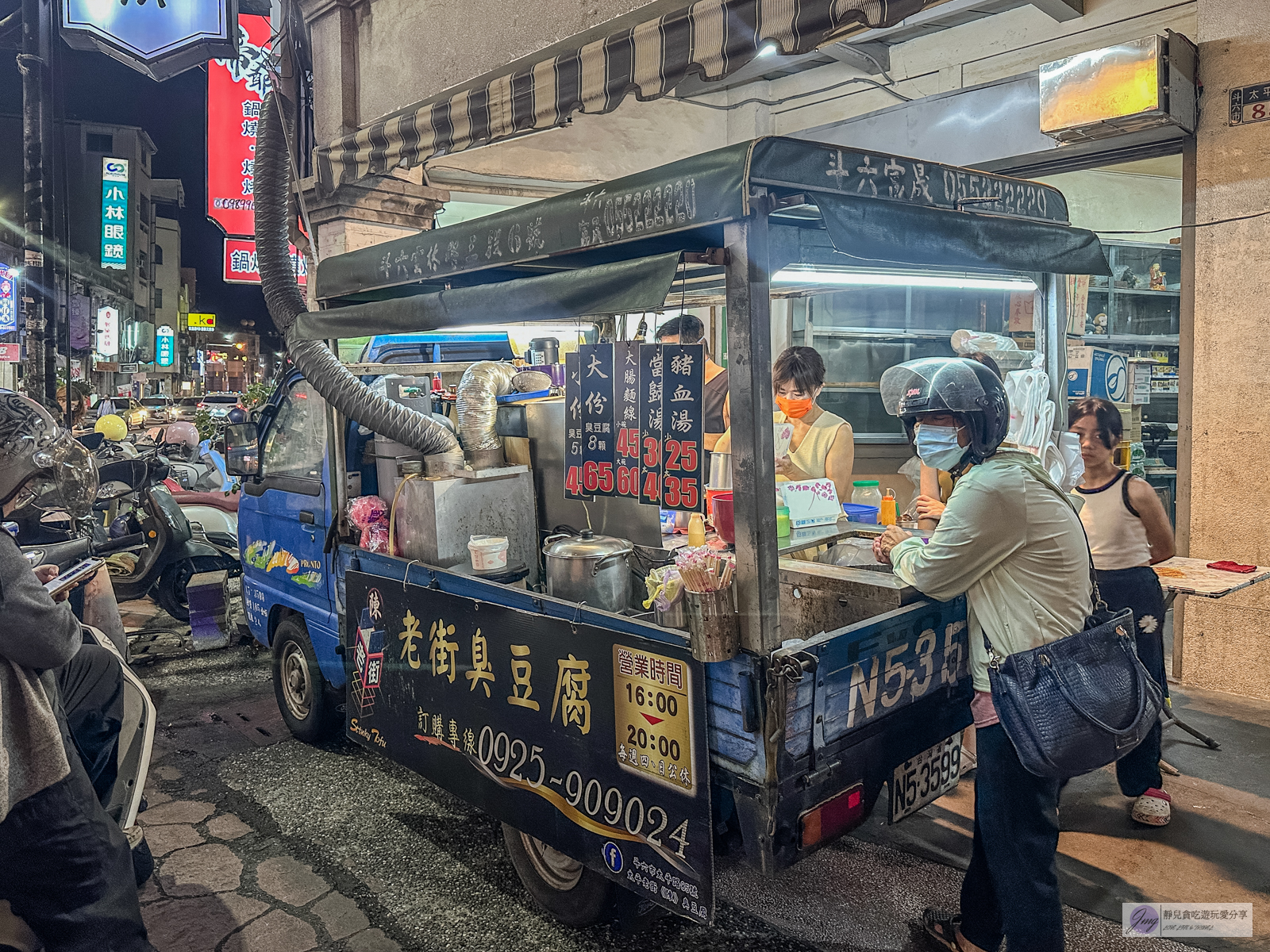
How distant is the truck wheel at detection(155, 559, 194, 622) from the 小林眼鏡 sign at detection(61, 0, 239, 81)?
4.40 m

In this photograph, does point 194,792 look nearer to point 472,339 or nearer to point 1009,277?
point 472,339

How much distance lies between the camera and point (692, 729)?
2.71 metres

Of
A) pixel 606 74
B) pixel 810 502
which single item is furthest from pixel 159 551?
pixel 810 502

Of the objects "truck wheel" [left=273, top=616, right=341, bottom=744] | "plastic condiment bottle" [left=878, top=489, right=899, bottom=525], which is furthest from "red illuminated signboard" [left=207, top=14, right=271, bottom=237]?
"plastic condiment bottle" [left=878, top=489, right=899, bottom=525]

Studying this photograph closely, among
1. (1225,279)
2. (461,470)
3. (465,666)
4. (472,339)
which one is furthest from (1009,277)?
(472,339)

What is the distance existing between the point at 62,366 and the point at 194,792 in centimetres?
862

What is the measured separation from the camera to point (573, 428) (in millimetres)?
3566

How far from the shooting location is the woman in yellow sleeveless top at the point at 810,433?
496 centimetres

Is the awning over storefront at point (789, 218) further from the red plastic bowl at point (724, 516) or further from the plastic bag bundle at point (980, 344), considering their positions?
the plastic bag bundle at point (980, 344)

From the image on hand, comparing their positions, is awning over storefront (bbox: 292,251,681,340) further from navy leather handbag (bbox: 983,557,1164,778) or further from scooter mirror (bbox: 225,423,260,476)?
navy leather handbag (bbox: 983,557,1164,778)

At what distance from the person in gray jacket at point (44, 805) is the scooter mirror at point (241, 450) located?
2.82 metres

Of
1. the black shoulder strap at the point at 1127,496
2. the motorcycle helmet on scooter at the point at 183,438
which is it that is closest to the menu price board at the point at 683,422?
the black shoulder strap at the point at 1127,496

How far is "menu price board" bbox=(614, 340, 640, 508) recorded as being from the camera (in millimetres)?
3219

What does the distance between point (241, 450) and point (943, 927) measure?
15.6 ft
